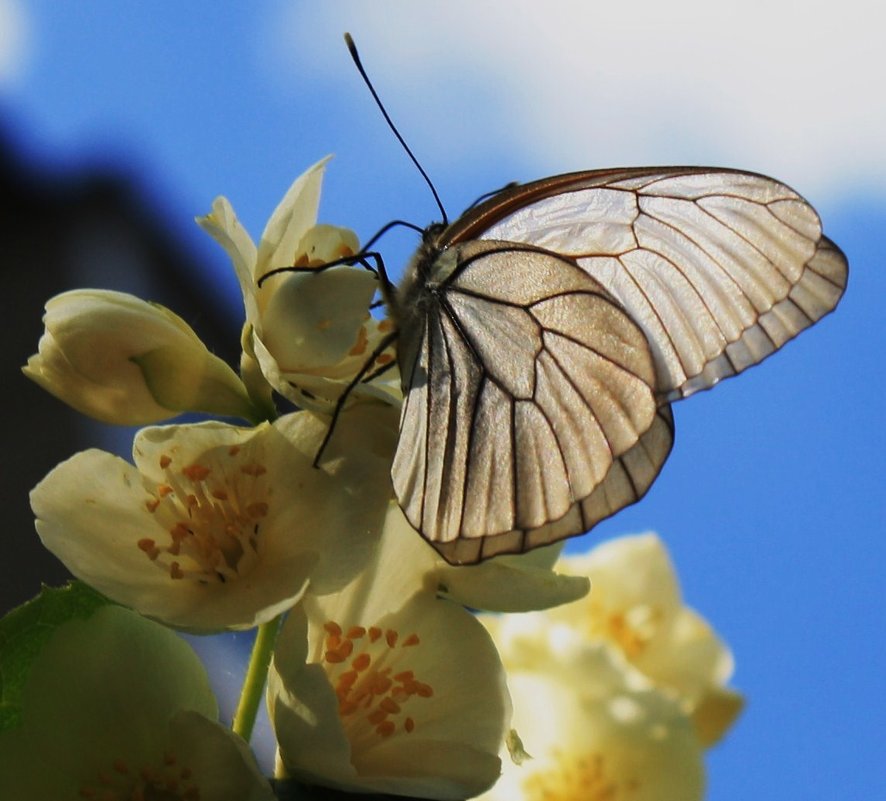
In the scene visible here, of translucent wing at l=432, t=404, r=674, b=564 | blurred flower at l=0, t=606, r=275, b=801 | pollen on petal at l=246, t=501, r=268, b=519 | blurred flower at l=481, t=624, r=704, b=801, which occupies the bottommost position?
blurred flower at l=481, t=624, r=704, b=801

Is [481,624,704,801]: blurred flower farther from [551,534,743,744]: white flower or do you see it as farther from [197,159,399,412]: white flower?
[197,159,399,412]: white flower

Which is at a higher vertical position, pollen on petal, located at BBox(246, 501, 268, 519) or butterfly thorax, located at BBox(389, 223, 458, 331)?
butterfly thorax, located at BBox(389, 223, 458, 331)

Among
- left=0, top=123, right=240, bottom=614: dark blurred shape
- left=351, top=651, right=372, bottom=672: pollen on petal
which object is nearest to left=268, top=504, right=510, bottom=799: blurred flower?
left=351, top=651, right=372, bottom=672: pollen on petal

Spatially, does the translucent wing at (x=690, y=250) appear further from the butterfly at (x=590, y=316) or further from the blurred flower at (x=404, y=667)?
the blurred flower at (x=404, y=667)

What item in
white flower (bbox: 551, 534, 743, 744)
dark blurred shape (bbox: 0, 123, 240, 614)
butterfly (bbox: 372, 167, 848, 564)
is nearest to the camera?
butterfly (bbox: 372, 167, 848, 564)

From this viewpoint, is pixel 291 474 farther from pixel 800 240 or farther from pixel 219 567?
pixel 800 240

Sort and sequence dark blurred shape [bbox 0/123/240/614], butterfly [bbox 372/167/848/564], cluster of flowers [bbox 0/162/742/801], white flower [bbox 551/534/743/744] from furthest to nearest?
dark blurred shape [bbox 0/123/240/614] → white flower [bbox 551/534/743/744] → butterfly [bbox 372/167/848/564] → cluster of flowers [bbox 0/162/742/801]

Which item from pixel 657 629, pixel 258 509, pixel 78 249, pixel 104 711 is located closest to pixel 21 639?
pixel 104 711

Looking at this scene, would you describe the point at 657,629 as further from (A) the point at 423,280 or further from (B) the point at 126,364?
(B) the point at 126,364

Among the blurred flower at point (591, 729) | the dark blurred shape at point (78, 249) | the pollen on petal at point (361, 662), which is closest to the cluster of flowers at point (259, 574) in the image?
the pollen on petal at point (361, 662)
